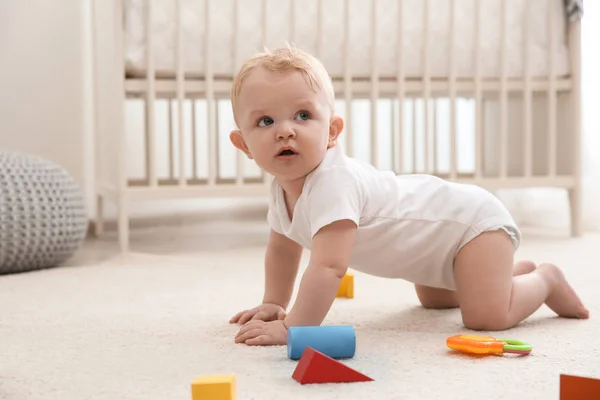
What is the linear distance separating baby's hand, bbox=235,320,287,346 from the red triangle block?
18cm

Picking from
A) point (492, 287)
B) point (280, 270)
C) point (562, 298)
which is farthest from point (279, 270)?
point (562, 298)

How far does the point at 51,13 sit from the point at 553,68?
171 centimetres

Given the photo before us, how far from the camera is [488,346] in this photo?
90 centimetres

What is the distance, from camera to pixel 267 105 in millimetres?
976

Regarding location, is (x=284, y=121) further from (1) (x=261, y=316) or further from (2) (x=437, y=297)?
(2) (x=437, y=297)

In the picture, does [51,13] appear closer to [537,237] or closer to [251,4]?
[251,4]

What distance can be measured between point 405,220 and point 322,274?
0.57 feet

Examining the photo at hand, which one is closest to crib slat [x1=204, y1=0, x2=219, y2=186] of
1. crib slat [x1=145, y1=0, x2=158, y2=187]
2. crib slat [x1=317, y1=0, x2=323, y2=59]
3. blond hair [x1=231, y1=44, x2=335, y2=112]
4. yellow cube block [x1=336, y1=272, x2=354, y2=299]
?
crib slat [x1=145, y1=0, x2=158, y2=187]

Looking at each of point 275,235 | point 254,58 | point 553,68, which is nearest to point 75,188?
point 275,235

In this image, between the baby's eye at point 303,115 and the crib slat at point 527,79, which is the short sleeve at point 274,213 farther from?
the crib slat at point 527,79

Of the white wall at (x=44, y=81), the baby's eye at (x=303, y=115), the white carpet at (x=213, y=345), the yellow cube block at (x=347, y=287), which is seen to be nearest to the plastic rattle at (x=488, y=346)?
the white carpet at (x=213, y=345)

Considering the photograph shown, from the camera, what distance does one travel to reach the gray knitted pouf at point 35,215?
1.62 meters

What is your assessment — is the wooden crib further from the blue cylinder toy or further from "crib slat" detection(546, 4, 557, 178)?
the blue cylinder toy

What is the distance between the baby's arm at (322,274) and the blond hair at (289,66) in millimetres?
175
